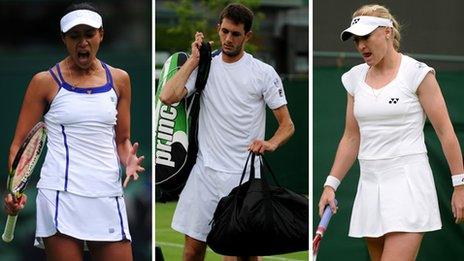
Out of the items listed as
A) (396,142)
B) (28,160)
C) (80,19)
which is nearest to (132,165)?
(28,160)

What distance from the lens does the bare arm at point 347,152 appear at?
516 centimetres

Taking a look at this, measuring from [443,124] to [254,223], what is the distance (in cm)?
103

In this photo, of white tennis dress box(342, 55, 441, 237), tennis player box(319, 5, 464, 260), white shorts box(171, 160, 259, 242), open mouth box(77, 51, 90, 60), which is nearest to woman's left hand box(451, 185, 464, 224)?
tennis player box(319, 5, 464, 260)

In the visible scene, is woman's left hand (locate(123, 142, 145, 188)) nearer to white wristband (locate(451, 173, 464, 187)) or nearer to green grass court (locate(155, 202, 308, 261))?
white wristband (locate(451, 173, 464, 187))

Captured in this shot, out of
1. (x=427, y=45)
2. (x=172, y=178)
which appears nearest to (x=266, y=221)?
(x=172, y=178)

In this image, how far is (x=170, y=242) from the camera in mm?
8797

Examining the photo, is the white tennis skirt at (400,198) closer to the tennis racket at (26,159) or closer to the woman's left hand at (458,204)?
the woman's left hand at (458,204)

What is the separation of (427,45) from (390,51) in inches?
50.3

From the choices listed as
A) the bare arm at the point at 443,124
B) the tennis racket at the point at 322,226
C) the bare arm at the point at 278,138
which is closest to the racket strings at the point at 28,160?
the bare arm at the point at 278,138

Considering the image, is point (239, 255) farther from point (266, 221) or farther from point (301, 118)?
point (301, 118)

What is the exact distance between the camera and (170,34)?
2158cm

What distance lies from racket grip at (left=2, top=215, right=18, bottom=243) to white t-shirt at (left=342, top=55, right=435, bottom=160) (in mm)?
1633

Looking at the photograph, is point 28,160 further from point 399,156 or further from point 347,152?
point 399,156

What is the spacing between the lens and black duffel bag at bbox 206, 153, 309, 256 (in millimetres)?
5301
